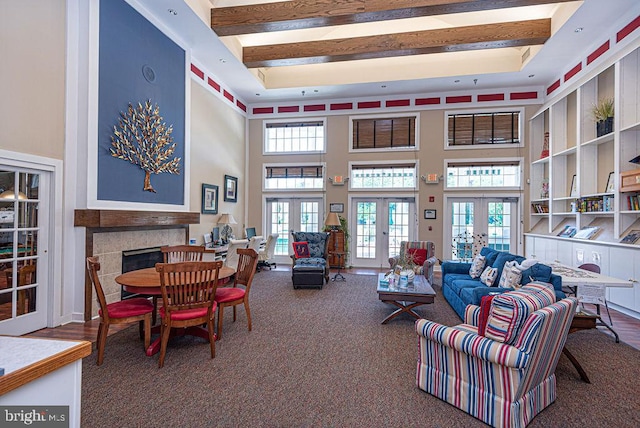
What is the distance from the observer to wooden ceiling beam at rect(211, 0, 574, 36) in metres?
4.63

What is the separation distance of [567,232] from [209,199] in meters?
7.26

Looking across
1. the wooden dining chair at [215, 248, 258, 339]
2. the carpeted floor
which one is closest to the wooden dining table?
the carpeted floor

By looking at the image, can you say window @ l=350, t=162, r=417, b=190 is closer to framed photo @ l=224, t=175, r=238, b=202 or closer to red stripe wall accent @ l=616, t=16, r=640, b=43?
framed photo @ l=224, t=175, r=238, b=202

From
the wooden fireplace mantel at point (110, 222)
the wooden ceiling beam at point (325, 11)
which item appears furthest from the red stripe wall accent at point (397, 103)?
the wooden fireplace mantel at point (110, 222)

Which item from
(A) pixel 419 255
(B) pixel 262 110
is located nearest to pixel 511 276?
(A) pixel 419 255

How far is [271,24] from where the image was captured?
5.13m

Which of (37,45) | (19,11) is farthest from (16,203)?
(19,11)

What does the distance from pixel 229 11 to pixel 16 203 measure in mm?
4041

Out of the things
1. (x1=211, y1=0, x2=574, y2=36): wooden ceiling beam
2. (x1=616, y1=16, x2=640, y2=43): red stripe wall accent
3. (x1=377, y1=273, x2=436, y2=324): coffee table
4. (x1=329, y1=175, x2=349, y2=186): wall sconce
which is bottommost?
(x1=377, y1=273, x2=436, y2=324): coffee table

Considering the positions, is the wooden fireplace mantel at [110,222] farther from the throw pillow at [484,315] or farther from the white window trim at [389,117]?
the white window trim at [389,117]

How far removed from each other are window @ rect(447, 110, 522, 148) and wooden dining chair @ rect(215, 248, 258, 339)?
6208mm

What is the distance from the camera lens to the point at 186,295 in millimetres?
2959

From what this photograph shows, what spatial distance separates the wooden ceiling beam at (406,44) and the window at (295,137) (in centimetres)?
236

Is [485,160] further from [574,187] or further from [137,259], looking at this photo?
[137,259]
